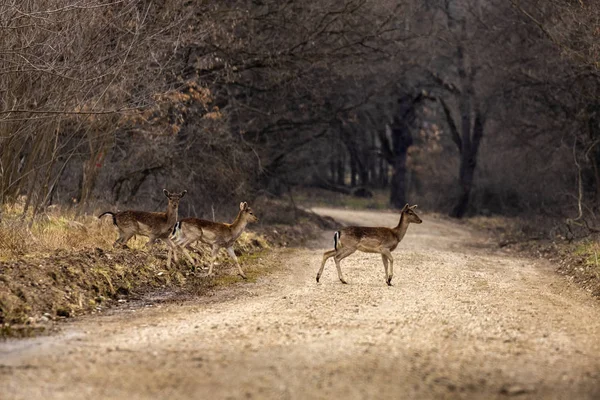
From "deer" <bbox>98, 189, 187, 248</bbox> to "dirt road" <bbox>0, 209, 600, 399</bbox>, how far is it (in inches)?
78.1

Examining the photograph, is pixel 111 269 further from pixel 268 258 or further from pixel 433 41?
pixel 433 41

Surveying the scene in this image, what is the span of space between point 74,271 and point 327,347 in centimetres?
506

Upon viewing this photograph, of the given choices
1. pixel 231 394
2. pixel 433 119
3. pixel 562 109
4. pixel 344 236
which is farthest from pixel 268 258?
pixel 433 119

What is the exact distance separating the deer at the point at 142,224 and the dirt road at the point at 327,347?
6.51ft

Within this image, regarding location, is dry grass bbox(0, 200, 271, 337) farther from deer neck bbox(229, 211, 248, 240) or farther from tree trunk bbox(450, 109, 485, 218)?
tree trunk bbox(450, 109, 485, 218)

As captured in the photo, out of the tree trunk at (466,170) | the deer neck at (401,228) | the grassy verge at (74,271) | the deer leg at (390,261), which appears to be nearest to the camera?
the grassy verge at (74,271)

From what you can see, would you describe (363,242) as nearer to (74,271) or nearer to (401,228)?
(401,228)

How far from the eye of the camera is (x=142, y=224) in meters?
16.0

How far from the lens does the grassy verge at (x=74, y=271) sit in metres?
11.5

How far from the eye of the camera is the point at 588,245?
2192 cm

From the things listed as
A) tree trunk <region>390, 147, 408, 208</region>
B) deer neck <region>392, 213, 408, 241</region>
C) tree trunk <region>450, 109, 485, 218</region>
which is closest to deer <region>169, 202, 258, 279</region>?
deer neck <region>392, 213, 408, 241</region>

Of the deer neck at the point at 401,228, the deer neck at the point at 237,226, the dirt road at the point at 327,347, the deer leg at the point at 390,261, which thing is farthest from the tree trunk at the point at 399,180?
the dirt road at the point at 327,347

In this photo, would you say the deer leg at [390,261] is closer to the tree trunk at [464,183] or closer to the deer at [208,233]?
the deer at [208,233]

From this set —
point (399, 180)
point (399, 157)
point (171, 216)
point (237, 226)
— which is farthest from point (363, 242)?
point (399, 180)
